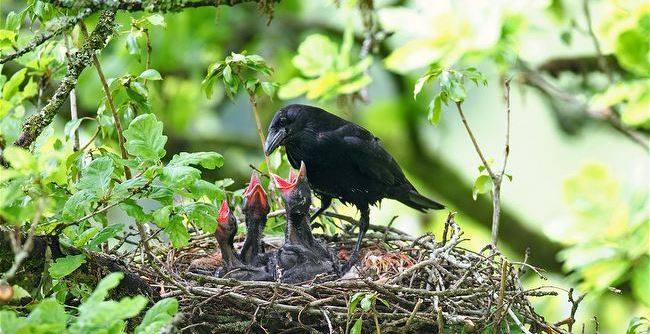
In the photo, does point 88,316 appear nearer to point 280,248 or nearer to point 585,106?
point 280,248

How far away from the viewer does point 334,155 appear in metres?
4.76

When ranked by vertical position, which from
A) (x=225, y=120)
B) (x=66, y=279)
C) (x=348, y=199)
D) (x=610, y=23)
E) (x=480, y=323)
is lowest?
(x=66, y=279)

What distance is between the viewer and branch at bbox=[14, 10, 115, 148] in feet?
10.5

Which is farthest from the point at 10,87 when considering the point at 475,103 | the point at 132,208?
the point at 475,103

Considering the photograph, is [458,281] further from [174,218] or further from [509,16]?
[509,16]

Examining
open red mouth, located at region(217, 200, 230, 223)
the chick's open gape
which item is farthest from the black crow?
open red mouth, located at region(217, 200, 230, 223)

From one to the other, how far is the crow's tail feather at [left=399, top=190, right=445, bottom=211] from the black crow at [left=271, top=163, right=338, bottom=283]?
91 centimetres

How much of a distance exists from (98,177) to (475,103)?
6.24 meters

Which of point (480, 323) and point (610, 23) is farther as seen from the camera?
point (610, 23)

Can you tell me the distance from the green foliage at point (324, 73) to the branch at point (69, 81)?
68.6 inches

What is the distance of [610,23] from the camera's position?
546 centimetres

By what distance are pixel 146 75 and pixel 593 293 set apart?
1.80 meters

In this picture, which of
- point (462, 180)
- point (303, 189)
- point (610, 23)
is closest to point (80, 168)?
point (303, 189)

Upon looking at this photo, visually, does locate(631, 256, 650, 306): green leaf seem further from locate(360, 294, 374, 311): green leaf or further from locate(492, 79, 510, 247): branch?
locate(360, 294, 374, 311): green leaf
